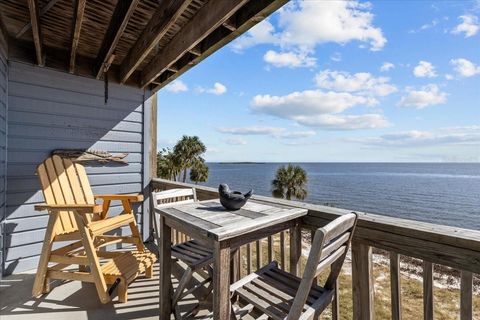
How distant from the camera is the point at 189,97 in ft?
39.6

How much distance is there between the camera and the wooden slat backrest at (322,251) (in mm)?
938

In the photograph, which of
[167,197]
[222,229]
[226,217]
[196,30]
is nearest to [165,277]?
[167,197]

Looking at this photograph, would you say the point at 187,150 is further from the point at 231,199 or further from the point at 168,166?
the point at 231,199

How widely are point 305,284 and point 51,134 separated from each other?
3007 millimetres

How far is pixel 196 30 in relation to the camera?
1985mm

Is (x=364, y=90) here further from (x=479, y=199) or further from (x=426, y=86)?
(x=479, y=199)

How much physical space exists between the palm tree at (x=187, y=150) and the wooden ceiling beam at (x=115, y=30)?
2061 centimetres

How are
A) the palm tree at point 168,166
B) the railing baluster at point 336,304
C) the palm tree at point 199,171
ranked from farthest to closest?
the palm tree at point 199,171 → the palm tree at point 168,166 → the railing baluster at point 336,304

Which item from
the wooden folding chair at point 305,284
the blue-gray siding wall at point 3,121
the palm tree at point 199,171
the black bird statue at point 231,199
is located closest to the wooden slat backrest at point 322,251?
the wooden folding chair at point 305,284

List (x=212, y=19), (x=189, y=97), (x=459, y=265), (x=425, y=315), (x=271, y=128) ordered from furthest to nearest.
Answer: (x=271, y=128) < (x=189, y=97) < (x=212, y=19) < (x=425, y=315) < (x=459, y=265)

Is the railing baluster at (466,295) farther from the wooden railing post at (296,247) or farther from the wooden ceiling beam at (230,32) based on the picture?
the wooden ceiling beam at (230,32)

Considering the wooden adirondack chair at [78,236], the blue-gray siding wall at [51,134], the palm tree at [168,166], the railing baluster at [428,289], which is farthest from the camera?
the palm tree at [168,166]

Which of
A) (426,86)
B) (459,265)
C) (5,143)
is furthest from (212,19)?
(426,86)

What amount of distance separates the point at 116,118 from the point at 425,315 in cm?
341
